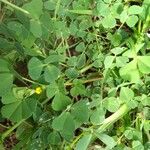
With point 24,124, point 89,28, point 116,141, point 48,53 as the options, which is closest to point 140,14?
point 89,28

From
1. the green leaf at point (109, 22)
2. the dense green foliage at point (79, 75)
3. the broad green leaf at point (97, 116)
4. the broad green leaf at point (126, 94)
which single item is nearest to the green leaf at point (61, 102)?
the dense green foliage at point (79, 75)

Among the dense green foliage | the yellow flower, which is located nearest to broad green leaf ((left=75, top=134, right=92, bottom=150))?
the dense green foliage

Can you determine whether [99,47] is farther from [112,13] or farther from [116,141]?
[116,141]

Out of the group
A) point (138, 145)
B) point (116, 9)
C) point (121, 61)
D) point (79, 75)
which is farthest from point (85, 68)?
point (138, 145)

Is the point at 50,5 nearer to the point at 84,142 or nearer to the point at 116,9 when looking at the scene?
the point at 116,9

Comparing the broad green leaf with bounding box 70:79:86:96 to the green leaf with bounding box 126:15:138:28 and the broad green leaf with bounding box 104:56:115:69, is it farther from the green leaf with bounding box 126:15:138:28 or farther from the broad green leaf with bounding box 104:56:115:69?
the green leaf with bounding box 126:15:138:28

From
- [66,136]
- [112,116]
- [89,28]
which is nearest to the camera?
[66,136]

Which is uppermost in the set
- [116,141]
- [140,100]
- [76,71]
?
[76,71]

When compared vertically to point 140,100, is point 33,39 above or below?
above
